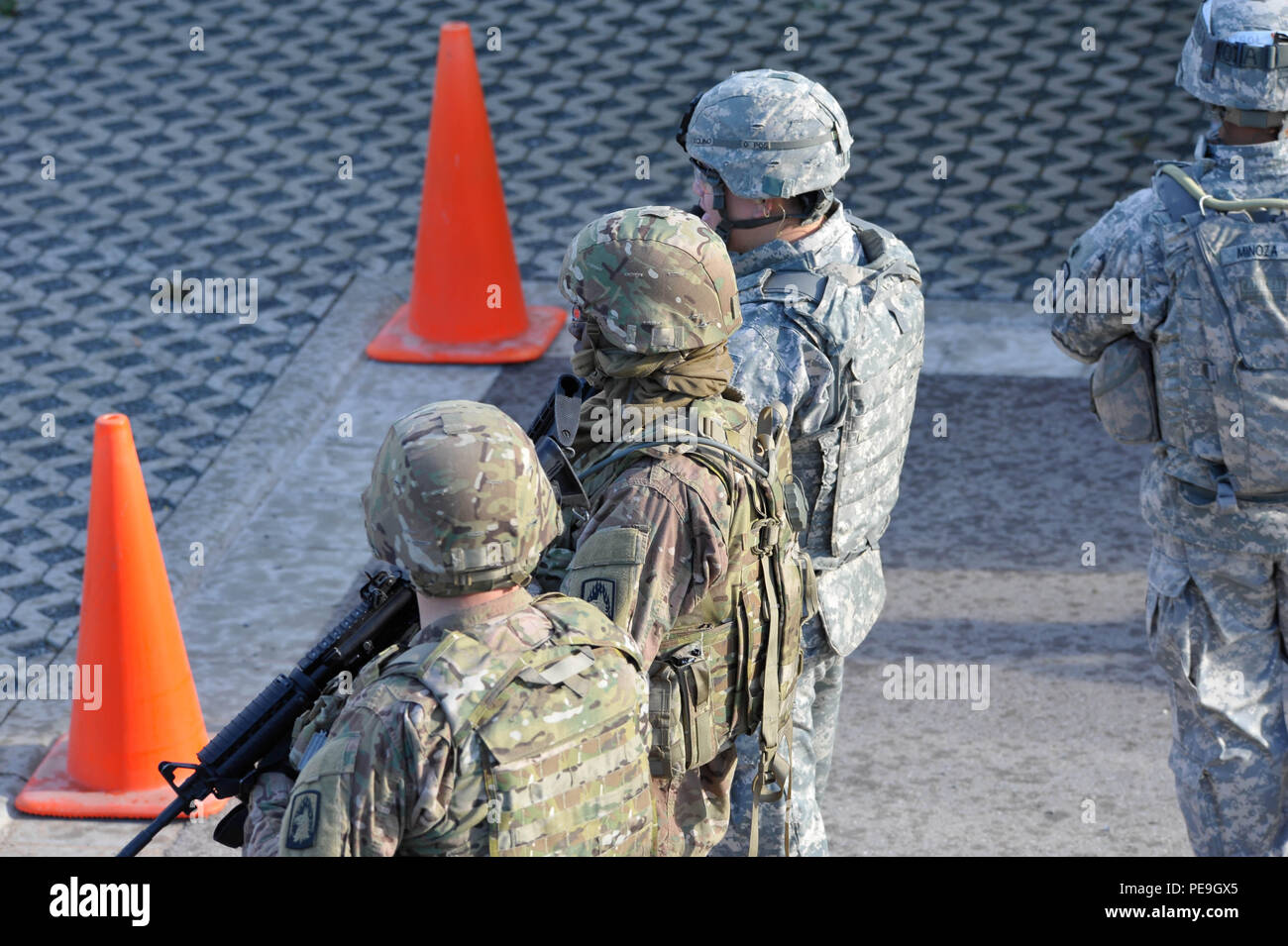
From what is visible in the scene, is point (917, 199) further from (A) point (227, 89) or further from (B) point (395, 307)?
(A) point (227, 89)

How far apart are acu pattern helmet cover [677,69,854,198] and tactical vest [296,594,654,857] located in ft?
4.73

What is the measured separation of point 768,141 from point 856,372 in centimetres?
54

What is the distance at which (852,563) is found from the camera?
4.07 meters

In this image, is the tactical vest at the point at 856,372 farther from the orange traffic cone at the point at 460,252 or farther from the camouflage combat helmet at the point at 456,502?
the orange traffic cone at the point at 460,252

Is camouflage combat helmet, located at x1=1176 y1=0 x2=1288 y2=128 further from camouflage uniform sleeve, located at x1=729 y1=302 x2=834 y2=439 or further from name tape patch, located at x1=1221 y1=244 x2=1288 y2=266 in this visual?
camouflage uniform sleeve, located at x1=729 y1=302 x2=834 y2=439

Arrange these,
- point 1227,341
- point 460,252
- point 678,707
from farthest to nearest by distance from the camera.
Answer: point 460,252 < point 1227,341 < point 678,707

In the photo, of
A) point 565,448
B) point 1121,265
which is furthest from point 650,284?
point 1121,265

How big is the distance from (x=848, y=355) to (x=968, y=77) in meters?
5.98

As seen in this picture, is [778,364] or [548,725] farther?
[778,364]

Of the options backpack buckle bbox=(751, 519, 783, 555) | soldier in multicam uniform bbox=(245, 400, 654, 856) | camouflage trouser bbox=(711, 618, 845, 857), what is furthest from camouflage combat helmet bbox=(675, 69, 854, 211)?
soldier in multicam uniform bbox=(245, 400, 654, 856)

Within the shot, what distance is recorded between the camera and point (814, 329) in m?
3.75

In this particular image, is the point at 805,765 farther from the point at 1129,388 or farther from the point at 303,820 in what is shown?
the point at 303,820

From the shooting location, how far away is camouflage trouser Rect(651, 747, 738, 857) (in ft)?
11.3

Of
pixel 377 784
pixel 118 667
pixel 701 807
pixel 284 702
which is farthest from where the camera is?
pixel 118 667
